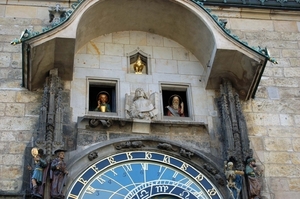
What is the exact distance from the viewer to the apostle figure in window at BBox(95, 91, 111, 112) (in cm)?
977

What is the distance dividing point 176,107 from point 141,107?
61 cm

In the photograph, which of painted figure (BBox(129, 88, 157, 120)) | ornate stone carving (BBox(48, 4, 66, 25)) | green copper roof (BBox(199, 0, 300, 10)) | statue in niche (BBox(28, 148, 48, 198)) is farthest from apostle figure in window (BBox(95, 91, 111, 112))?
green copper roof (BBox(199, 0, 300, 10))

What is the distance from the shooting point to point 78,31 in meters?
9.95

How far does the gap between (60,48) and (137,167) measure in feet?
6.01

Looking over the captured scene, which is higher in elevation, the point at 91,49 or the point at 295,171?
the point at 91,49

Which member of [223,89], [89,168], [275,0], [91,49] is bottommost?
[89,168]

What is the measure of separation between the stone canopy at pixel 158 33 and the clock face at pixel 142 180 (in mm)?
1457

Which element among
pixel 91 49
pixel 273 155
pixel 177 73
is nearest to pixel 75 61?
pixel 91 49

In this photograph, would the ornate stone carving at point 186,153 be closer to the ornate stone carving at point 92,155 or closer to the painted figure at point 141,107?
the painted figure at point 141,107

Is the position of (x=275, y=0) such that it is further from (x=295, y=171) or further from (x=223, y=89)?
(x=295, y=171)

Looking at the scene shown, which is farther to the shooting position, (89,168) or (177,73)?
(177,73)

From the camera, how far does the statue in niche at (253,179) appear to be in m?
8.85

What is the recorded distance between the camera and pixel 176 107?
9.99 meters

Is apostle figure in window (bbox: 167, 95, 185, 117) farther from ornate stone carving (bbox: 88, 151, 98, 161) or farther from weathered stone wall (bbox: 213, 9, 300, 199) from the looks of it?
ornate stone carving (bbox: 88, 151, 98, 161)
